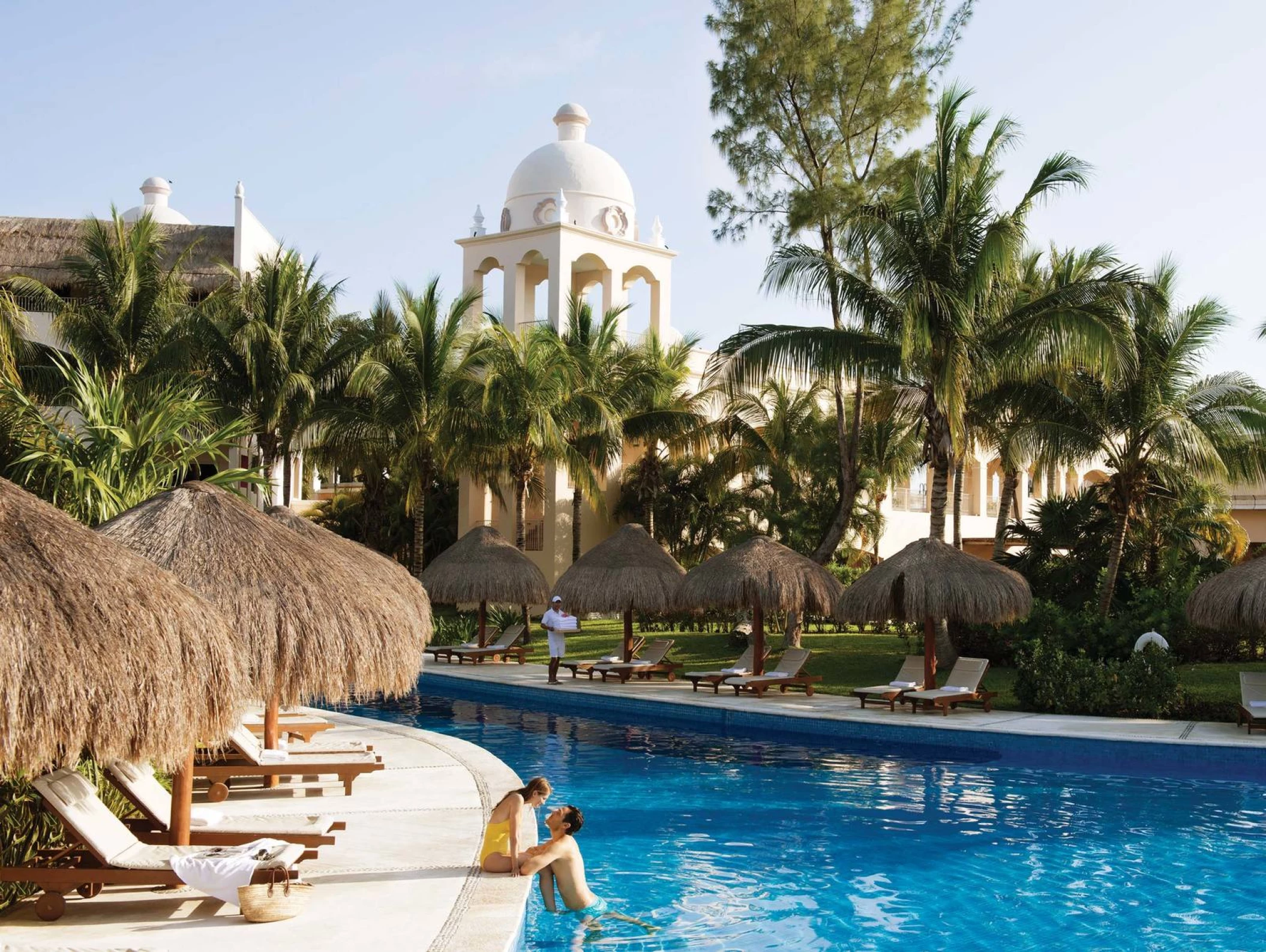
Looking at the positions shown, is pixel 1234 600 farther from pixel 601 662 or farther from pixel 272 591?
pixel 272 591

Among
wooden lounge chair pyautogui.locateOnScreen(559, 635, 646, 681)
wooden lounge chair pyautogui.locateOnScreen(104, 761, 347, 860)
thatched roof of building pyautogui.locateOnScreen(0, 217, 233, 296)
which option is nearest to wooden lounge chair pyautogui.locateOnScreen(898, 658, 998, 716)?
wooden lounge chair pyautogui.locateOnScreen(559, 635, 646, 681)

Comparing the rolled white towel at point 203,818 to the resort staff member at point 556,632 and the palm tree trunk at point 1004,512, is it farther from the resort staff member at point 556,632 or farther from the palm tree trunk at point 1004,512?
the palm tree trunk at point 1004,512

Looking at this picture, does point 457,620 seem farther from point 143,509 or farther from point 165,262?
point 143,509

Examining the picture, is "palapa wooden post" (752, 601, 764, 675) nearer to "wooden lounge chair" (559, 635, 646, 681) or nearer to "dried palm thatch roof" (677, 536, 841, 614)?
"dried palm thatch roof" (677, 536, 841, 614)

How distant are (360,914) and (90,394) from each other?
18.5ft

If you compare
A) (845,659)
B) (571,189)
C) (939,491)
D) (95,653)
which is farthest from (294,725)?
(571,189)

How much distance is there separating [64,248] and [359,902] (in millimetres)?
27533

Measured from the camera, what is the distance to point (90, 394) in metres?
10.2

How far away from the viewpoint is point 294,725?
11.8m

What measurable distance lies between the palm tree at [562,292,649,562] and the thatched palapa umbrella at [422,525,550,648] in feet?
9.75

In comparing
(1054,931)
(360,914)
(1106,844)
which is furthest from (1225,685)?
(360,914)

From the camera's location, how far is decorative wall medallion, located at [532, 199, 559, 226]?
29.3m

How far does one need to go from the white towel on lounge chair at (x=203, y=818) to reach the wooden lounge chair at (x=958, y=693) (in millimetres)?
9512

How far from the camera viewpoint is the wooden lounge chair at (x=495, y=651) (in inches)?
859
